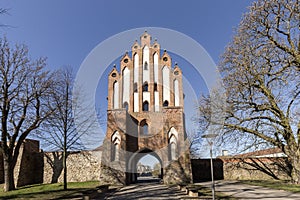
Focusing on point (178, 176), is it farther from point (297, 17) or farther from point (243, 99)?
point (297, 17)

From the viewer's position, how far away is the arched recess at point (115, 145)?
730 inches

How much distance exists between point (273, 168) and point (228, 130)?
8.71 m

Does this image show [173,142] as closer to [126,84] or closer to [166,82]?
[166,82]

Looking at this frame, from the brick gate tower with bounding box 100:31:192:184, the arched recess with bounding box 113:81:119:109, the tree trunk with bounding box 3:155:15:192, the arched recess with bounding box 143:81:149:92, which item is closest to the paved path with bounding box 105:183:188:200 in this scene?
the brick gate tower with bounding box 100:31:192:184

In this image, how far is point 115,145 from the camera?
1881 cm

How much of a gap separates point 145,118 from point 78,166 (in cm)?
727

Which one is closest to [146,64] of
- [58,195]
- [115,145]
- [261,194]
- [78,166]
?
[115,145]

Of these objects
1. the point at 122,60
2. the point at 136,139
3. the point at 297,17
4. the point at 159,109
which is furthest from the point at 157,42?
the point at 297,17

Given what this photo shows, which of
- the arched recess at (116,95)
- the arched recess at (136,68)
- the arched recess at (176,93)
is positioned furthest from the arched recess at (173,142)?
the arched recess at (136,68)

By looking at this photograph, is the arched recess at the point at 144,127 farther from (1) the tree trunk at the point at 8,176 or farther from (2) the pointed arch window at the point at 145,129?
(1) the tree trunk at the point at 8,176

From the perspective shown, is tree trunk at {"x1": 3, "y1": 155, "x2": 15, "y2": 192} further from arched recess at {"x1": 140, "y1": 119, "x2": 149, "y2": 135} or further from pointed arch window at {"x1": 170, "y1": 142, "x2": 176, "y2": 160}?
pointed arch window at {"x1": 170, "y1": 142, "x2": 176, "y2": 160}

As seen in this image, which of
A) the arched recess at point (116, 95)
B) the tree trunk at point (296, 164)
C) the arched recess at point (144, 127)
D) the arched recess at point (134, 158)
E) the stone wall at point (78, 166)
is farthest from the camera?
the arched recess at point (116, 95)

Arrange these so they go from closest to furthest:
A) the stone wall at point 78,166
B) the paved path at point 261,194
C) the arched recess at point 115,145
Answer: the paved path at point 261,194 < the arched recess at point 115,145 < the stone wall at point 78,166

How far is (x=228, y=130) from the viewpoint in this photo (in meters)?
15.6
